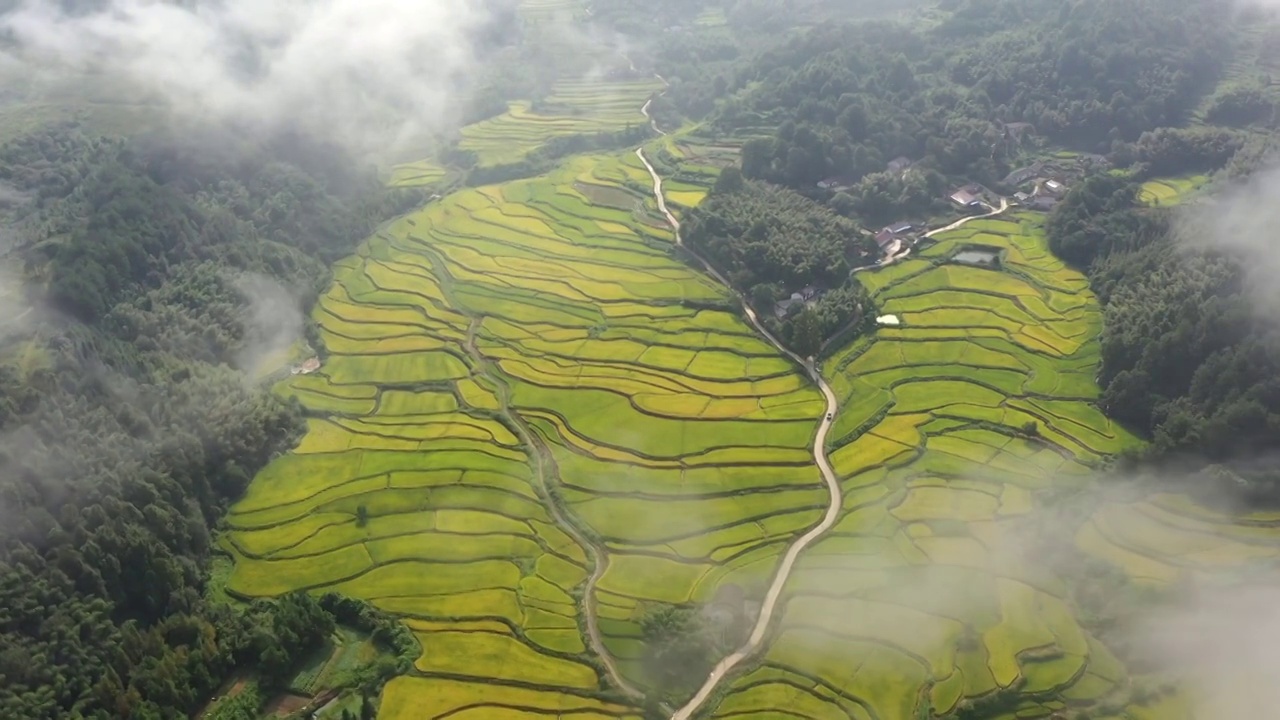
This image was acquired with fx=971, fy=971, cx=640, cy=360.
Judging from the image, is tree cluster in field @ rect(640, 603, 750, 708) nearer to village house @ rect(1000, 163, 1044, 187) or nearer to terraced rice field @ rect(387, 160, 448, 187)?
village house @ rect(1000, 163, 1044, 187)

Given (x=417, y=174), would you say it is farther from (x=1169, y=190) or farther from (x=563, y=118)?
(x=1169, y=190)

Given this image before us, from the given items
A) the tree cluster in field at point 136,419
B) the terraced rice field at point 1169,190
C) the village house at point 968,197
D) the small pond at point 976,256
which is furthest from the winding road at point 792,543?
the terraced rice field at point 1169,190

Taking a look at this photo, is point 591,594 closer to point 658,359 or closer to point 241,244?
point 658,359

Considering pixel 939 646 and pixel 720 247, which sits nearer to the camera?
pixel 939 646

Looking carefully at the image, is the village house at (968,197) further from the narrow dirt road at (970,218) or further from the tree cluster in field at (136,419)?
the tree cluster in field at (136,419)

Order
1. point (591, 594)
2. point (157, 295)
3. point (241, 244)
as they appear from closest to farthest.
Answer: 1. point (591, 594)
2. point (157, 295)
3. point (241, 244)

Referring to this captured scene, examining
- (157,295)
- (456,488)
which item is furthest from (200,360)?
(456,488)
